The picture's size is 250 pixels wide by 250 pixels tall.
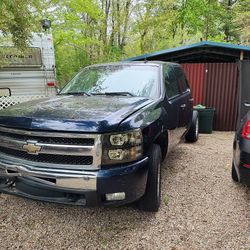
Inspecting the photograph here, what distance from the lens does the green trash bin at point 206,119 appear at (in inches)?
345

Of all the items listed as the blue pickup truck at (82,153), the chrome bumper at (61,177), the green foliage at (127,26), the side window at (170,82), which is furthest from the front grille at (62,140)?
the green foliage at (127,26)

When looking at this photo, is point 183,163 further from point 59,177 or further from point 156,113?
point 59,177

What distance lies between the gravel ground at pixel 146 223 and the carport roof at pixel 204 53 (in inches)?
230

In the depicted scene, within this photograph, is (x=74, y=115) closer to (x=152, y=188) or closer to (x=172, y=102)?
(x=152, y=188)

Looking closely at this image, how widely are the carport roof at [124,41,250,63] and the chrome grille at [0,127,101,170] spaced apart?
7.26 meters

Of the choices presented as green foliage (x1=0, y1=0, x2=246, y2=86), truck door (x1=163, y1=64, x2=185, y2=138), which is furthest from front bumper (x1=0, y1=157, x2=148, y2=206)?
green foliage (x1=0, y1=0, x2=246, y2=86)

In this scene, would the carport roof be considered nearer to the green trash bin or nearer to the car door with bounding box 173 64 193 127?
the green trash bin

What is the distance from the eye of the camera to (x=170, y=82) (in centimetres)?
488

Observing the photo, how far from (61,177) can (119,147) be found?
62cm

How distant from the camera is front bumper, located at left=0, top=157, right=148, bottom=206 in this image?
9.14 ft

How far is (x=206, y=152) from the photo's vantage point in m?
6.33

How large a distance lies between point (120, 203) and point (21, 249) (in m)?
1.08

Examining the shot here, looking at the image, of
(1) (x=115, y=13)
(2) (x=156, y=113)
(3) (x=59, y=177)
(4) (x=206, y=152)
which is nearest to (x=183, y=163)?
(4) (x=206, y=152)

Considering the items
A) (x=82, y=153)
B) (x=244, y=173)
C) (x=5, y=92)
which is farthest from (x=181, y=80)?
(x=5, y=92)
